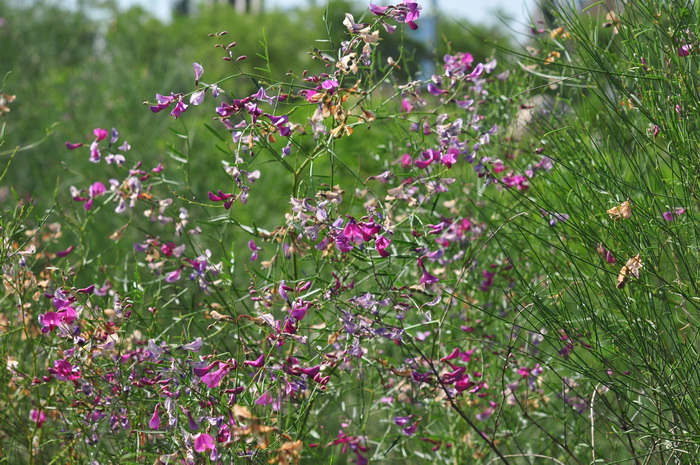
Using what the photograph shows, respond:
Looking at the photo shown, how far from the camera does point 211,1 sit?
37.6 metres

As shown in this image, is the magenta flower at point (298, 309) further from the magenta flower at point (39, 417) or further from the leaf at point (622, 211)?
the magenta flower at point (39, 417)

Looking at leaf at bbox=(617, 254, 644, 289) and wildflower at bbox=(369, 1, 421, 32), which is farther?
wildflower at bbox=(369, 1, 421, 32)

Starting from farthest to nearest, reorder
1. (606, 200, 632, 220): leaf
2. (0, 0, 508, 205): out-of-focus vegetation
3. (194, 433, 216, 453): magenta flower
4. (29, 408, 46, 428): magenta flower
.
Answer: (0, 0, 508, 205): out-of-focus vegetation < (29, 408, 46, 428): magenta flower < (606, 200, 632, 220): leaf < (194, 433, 216, 453): magenta flower

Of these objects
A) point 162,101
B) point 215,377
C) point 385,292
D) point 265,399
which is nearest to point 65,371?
point 215,377

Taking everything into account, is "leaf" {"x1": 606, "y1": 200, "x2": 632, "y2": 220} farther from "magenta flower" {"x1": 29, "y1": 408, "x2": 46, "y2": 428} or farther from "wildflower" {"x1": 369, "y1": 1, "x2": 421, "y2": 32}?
"magenta flower" {"x1": 29, "y1": 408, "x2": 46, "y2": 428}

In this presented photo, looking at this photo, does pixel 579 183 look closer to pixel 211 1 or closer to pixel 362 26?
pixel 362 26

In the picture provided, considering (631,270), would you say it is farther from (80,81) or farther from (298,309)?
(80,81)

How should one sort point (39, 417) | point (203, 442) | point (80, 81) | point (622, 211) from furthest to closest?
point (80, 81) < point (39, 417) < point (622, 211) < point (203, 442)

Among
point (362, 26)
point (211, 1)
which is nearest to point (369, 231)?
point (362, 26)

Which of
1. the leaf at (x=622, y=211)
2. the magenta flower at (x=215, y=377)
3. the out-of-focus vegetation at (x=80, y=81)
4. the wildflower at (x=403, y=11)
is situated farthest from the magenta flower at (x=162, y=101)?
the out-of-focus vegetation at (x=80, y=81)

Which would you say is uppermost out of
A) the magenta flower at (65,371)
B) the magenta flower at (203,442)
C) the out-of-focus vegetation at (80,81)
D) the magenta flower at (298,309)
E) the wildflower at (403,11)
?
the wildflower at (403,11)

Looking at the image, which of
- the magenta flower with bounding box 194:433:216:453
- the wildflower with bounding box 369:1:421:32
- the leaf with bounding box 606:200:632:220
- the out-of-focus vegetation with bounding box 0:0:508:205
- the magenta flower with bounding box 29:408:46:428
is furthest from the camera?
the out-of-focus vegetation with bounding box 0:0:508:205

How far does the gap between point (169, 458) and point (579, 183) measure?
1227 mm

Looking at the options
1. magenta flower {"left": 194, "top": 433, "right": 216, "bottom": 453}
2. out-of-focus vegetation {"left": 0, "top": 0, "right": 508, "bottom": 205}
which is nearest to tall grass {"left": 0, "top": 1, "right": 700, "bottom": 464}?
magenta flower {"left": 194, "top": 433, "right": 216, "bottom": 453}
